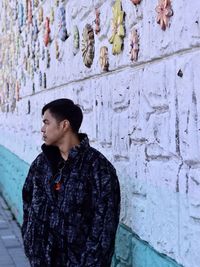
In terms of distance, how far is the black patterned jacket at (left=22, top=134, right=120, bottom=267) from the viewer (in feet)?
9.37

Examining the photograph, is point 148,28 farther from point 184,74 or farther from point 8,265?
point 8,265

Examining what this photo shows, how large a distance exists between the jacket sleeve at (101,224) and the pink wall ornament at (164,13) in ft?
2.60

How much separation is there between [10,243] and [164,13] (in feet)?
14.8

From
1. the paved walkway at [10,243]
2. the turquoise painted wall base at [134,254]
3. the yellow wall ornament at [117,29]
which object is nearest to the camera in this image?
the turquoise painted wall base at [134,254]

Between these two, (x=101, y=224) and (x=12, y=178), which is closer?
(x=101, y=224)

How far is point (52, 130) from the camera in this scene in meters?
3.10

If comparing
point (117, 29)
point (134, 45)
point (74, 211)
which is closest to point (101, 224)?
point (74, 211)

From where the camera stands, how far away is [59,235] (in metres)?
2.98

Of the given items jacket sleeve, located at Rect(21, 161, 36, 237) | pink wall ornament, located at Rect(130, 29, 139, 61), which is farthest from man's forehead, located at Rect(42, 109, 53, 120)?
pink wall ornament, located at Rect(130, 29, 139, 61)

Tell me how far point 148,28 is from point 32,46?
439 cm

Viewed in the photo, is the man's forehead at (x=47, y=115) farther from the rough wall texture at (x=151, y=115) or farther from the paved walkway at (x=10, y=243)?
the paved walkway at (x=10, y=243)

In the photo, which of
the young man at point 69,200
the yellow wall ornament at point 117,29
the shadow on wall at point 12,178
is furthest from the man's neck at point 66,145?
the shadow on wall at point 12,178

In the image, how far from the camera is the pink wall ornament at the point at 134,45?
3.16 metres

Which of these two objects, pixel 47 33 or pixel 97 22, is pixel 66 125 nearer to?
pixel 97 22
